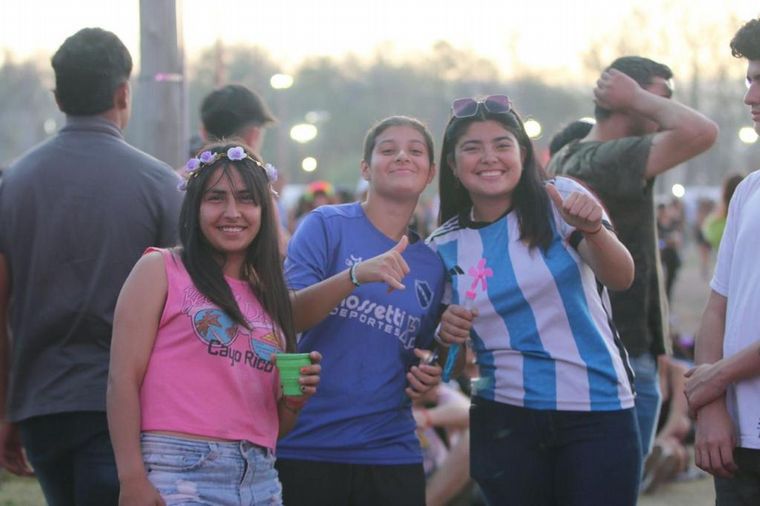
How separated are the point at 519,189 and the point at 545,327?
55cm

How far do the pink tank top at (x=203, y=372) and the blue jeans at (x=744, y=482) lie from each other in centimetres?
144

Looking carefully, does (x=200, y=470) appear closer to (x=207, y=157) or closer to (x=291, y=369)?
(x=291, y=369)

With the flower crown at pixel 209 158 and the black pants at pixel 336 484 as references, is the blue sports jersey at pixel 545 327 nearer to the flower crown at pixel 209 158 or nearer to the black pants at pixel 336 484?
the black pants at pixel 336 484

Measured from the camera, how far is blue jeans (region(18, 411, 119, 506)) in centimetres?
Answer: 397

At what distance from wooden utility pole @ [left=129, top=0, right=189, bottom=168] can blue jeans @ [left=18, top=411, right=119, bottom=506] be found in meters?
2.30

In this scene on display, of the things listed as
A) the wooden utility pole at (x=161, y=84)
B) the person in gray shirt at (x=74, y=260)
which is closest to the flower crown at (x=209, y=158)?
the person in gray shirt at (x=74, y=260)

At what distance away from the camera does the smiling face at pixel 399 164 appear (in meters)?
4.29

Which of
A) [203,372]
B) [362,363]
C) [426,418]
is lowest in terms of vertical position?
[426,418]

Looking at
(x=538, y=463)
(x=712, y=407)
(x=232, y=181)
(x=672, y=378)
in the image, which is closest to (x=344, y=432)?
(x=538, y=463)

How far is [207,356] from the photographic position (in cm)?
366

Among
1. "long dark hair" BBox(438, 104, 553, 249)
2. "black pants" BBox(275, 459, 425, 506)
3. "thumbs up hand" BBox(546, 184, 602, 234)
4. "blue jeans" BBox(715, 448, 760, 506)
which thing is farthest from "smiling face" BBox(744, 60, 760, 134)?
"black pants" BBox(275, 459, 425, 506)

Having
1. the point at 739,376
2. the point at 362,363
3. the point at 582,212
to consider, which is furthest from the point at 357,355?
the point at 739,376

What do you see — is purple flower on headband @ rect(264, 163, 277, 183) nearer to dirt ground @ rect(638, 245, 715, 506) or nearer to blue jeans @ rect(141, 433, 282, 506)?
blue jeans @ rect(141, 433, 282, 506)

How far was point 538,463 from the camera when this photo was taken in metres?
4.07
